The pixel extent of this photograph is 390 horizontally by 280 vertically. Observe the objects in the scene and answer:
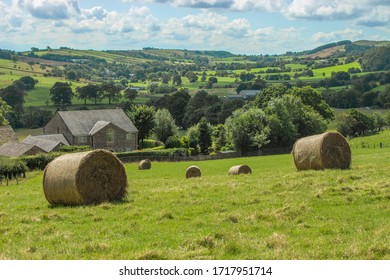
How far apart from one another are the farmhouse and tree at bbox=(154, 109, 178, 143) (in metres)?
11.7

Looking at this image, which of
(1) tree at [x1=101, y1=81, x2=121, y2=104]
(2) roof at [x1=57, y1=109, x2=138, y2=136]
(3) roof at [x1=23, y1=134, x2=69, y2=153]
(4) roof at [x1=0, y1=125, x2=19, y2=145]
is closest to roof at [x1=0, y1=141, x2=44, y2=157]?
(3) roof at [x1=23, y1=134, x2=69, y2=153]

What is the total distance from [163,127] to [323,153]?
70.6m

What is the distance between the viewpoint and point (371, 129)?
110 meters

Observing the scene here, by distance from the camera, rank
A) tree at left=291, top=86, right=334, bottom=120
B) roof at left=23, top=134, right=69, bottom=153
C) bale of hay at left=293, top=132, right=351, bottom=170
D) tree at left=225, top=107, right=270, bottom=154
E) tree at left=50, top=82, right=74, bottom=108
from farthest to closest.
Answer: tree at left=50, top=82, right=74, bottom=108, tree at left=291, top=86, right=334, bottom=120, tree at left=225, top=107, right=270, bottom=154, roof at left=23, top=134, right=69, bottom=153, bale of hay at left=293, top=132, right=351, bottom=170

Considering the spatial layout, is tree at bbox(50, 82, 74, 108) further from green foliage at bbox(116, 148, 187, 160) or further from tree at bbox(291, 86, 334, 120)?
green foliage at bbox(116, 148, 187, 160)

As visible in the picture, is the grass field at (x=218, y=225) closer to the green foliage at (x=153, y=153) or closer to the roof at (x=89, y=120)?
the green foliage at (x=153, y=153)

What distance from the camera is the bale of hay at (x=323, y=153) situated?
29.3 meters

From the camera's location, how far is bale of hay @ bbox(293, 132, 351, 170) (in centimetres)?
2931

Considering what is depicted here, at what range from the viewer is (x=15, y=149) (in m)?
65.4

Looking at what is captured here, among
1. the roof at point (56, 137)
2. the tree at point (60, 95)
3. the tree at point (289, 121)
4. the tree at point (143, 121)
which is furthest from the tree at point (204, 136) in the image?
the tree at point (60, 95)

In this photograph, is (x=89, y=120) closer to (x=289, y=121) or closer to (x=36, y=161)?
(x=36, y=161)

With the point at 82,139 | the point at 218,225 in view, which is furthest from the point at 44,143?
the point at 218,225

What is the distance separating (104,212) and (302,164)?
15147 mm

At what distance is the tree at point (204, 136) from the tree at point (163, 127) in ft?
19.4
